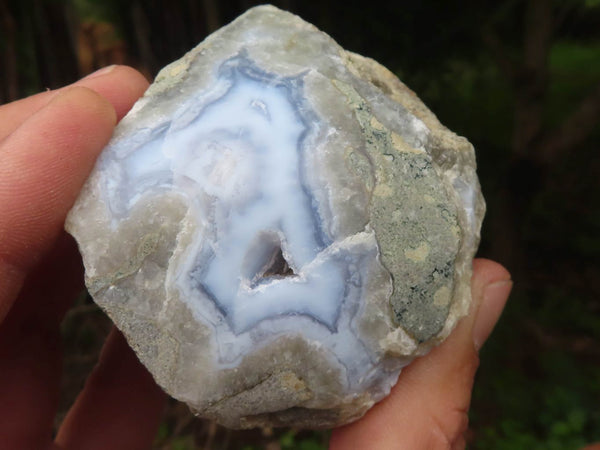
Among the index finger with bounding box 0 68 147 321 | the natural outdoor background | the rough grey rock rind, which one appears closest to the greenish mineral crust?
the rough grey rock rind

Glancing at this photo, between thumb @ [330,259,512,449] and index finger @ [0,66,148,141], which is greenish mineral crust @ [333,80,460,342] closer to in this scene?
thumb @ [330,259,512,449]

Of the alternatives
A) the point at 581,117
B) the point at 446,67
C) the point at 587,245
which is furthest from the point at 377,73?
the point at 587,245

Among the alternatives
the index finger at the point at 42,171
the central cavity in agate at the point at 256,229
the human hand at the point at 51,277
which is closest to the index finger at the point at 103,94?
the human hand at the point at 51,277

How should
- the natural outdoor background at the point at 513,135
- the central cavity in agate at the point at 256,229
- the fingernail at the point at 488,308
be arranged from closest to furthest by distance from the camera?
the central cavity in agate at the point at 256,229 → the fingernail at the point at 488,308 → the natural outdoor background at the point at 513,135

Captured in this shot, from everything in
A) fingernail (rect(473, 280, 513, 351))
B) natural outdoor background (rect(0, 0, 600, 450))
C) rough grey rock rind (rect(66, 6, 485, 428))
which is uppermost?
rough grey rock rind (rect(66, 6, 485, 428))

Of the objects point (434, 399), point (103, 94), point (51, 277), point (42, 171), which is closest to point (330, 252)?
point (434, 399)

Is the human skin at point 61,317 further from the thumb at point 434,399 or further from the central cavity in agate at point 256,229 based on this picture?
the central cavity in agate at point 256,229

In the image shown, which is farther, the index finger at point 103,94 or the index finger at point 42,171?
the index finger at point 103,94
